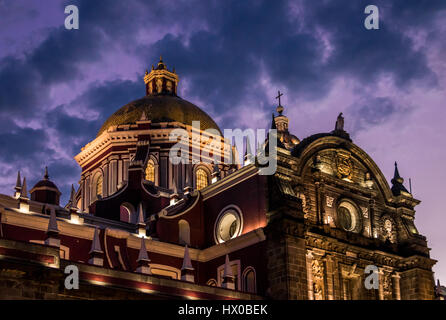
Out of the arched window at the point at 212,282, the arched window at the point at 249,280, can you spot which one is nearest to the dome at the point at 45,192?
the arched window at the point at 212,282

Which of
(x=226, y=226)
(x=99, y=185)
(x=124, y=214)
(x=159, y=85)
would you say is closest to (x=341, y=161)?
(x=226, y=226)

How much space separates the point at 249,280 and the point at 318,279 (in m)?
3.84

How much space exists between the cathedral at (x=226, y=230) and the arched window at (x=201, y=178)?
0.19m

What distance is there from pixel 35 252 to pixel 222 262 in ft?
48.3

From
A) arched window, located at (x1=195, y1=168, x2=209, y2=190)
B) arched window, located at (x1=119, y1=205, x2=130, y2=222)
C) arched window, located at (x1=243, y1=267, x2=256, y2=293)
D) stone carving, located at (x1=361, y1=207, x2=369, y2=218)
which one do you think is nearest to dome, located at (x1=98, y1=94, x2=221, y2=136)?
arched window, located at (x1=195, y1=168, x2=209, y2=190)

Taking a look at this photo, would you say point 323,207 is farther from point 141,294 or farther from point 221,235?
point 141,294

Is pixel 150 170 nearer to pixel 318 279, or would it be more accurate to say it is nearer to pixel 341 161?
pixel 341 161

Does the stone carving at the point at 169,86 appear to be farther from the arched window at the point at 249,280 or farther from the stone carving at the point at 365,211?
the arched window at the point at 249,280

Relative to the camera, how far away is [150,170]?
5394 centimetres

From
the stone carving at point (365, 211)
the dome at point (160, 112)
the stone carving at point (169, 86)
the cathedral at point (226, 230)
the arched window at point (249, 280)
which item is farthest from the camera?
the stone carving at point (169, 86)

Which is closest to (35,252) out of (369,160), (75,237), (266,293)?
(75,237)

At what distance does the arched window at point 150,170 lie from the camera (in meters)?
53.8

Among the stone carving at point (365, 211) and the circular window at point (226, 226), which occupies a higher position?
the stone carving at point (365, 211)

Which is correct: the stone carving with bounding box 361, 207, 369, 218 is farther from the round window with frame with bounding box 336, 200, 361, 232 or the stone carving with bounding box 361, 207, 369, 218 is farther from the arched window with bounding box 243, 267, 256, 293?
the arched window with bounding box 243, 267, 256, 293
